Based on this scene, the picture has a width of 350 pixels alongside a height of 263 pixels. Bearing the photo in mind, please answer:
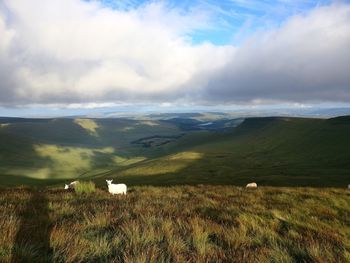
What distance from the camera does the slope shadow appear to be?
5.29 m

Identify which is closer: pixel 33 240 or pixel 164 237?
pixel 33 240

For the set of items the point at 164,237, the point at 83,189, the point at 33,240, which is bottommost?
the point at 83,189

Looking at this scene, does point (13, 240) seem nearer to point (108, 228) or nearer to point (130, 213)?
point (108, 228)

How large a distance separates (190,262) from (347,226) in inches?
249

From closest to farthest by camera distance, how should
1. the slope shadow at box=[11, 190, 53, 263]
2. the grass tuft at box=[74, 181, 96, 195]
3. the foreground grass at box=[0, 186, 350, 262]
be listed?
the slope shadow at box=[11, 190, 53, 263]
the foreground grass at box=[0, 186, 350, 262]
the grass tuft at box=[74, 181, 96, 195]

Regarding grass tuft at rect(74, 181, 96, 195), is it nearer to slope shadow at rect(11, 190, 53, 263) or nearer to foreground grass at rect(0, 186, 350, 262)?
foreground grass at rect(0, 186, 350, 262)

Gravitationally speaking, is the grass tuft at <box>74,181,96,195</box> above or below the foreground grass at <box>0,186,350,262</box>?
below

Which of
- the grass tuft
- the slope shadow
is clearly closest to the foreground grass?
the slope shadow

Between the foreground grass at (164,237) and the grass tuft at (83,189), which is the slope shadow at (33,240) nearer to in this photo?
the foreground grass at (164,237)

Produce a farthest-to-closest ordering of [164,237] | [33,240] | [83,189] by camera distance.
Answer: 1. [83,189]
2. [164,237]
3. [33,240]

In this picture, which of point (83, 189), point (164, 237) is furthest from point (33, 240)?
point (83, 189)

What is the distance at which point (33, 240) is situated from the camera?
6266 millimetres

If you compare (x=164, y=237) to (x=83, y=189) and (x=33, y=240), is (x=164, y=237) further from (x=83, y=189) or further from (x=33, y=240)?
(x=83, y=189)

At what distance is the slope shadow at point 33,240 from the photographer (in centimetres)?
529
